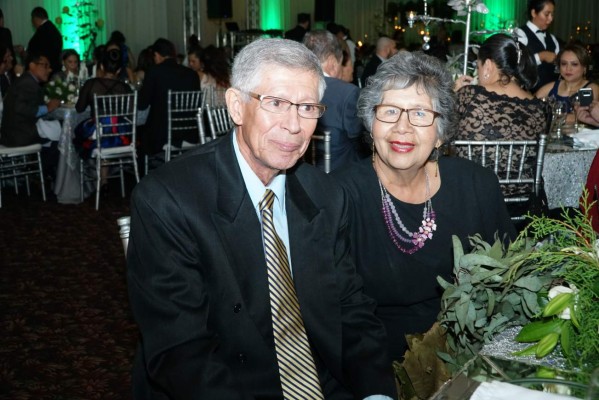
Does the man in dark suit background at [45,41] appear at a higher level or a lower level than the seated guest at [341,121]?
higher

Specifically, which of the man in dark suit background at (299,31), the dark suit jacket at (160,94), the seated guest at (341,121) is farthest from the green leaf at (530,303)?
the man in dark suit background at (299,31)

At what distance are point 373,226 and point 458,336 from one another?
0.57m

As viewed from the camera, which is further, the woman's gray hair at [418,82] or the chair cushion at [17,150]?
the chair cushion at [17,150]

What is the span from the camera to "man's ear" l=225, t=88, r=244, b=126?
67.7 inches

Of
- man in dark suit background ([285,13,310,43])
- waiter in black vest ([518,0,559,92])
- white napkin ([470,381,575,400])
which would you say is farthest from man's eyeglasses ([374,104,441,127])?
man in dark suit background ([285,13,310,43])

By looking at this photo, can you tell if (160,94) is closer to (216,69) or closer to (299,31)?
(216,69)

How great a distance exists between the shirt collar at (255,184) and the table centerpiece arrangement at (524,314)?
0.44 meters

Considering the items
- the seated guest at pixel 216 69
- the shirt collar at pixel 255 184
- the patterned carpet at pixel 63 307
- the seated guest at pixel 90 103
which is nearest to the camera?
the shirt collar at pixel 255 184

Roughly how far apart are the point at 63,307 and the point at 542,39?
4658mm

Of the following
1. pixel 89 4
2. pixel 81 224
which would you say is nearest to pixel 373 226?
pixel 81 224

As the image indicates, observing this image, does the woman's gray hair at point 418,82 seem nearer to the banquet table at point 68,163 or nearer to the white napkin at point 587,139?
the white napkin at point 587,139

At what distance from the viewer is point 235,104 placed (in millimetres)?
1739

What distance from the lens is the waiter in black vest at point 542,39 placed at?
6445mm

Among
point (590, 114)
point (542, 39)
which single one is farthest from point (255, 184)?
point (542, 39)
